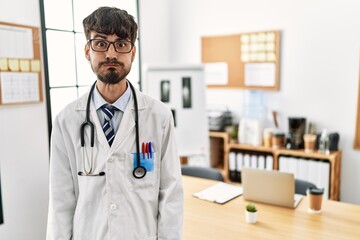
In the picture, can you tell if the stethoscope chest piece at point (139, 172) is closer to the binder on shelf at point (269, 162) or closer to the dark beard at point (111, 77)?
the dark beard at point (111, 77)

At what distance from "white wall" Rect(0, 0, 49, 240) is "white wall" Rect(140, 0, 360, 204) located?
1590 millimetres

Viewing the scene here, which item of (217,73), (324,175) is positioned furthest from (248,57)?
(324,175)

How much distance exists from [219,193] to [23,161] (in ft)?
4.76

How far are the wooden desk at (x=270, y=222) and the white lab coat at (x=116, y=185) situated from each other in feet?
1.67

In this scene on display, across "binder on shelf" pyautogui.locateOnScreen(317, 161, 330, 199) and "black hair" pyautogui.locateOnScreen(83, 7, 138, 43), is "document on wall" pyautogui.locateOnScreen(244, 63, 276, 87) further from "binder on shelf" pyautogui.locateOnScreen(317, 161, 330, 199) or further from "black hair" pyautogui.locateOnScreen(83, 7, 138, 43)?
"black hair" pyautogui.locateOnScreen(83, 7, 138, 43)

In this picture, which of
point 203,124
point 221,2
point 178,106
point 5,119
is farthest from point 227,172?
point 5,119

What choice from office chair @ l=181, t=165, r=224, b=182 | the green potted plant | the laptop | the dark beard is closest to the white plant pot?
the green potted plant

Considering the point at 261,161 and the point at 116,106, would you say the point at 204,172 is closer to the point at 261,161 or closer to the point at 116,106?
the point at 261,161

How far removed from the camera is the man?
1.26 meters

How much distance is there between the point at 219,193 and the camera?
2.35 metres

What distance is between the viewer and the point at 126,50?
1.28 m

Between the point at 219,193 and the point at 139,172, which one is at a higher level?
the point at 139,172

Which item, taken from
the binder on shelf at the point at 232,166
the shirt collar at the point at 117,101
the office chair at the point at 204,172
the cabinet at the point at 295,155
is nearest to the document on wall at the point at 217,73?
the cabinet at the point at 295,155

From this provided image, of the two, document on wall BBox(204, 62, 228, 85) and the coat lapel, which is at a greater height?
document on wall BBox(204, 62, 228, 85)
